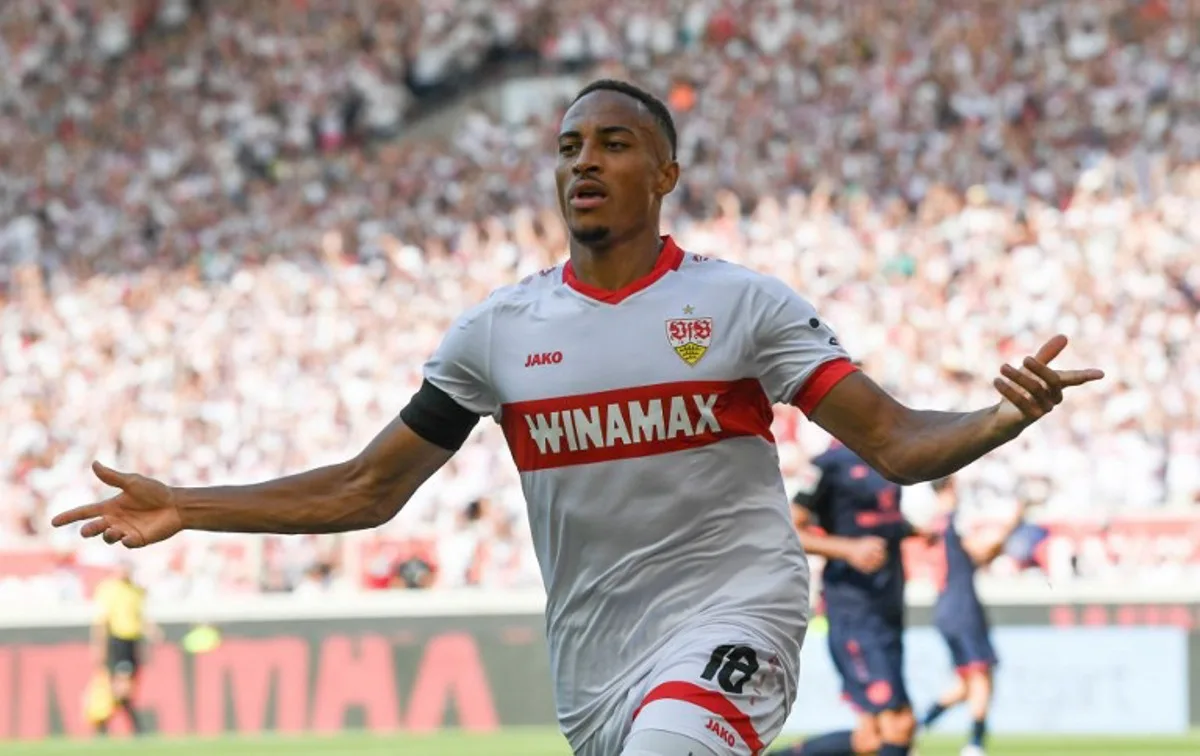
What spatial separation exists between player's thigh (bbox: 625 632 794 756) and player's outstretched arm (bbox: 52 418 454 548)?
1.06 metres

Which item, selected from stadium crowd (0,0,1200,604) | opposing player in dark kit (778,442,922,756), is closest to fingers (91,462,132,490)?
opposing player in dark kit (778,442,922,756)

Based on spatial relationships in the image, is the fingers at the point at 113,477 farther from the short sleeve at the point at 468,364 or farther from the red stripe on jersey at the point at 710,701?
the red stripe on jersey at the point at 710,701

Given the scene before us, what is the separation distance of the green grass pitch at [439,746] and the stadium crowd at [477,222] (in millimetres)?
1642

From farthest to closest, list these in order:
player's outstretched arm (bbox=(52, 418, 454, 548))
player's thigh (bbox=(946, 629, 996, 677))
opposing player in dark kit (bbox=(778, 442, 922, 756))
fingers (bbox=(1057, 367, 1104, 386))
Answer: player's thigh (bbox=(946, 629, 996, 677)), opposing player in dark kit (bbox=(778, 442, 922, 756)), player's outstretched arm (bbox=(52, 418, 454, 548)), fingers (bbox=(1057, 367, 1104, 386))

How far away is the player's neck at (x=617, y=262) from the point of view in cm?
638

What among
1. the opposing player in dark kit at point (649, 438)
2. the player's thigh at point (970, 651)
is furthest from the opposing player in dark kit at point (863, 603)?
the opposing player in dark kit at point (649, 438)

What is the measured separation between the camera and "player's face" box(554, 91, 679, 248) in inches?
248

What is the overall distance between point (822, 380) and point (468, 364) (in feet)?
3.40

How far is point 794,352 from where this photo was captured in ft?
20.0

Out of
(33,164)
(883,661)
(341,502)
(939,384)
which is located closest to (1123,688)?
(939,384)

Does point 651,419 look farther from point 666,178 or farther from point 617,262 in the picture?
point 666,178

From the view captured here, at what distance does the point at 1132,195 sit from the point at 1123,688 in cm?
632

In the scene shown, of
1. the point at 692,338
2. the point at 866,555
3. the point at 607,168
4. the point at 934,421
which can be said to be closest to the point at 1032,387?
the point at 934,421

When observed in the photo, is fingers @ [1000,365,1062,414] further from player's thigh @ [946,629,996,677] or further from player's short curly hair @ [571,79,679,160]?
player's thigh @ [946,629,996,677]
